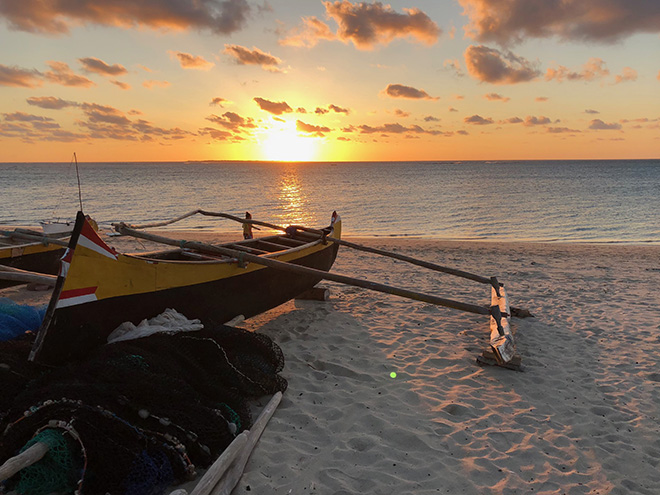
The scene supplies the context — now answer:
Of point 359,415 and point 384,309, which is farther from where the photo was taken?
point 384,309

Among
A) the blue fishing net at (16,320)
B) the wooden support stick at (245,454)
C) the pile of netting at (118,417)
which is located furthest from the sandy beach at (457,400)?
the blue fishing net at (16,320)

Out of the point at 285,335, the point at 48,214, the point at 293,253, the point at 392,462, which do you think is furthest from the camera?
the point at 48,214

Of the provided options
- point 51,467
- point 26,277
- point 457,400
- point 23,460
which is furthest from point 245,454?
point 26,277

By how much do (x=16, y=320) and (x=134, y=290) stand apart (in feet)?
4.52

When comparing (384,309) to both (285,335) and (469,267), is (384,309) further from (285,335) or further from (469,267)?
(469,267)

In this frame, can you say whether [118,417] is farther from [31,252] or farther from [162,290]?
[31,252]

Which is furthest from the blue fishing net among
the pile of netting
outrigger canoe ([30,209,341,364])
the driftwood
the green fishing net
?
the driftwood

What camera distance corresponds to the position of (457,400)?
14.4 feet

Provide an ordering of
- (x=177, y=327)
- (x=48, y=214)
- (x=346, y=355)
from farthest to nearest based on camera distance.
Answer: (x=48, y=214) < (x=346, y=355) < (x=177, y=327)

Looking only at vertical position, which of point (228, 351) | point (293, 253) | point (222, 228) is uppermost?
point (293, 253)

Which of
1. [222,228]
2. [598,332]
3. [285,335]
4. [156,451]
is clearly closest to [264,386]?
[156,451]

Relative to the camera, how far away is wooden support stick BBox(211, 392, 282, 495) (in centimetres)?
285

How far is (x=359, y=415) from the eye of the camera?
13.3 ft

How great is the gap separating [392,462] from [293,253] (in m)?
3.88
